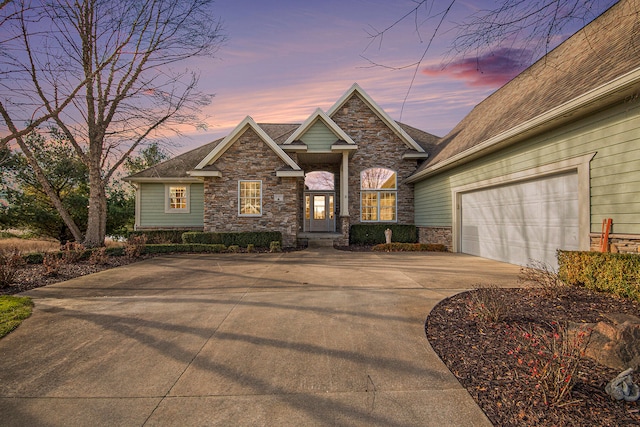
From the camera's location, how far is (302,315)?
14.0 feet

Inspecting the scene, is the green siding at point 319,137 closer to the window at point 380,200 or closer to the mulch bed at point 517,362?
the window at point 380,200

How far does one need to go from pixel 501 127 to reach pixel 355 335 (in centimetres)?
768

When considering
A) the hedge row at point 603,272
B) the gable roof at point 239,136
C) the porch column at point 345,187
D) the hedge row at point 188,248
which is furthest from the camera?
the porch column at point 345,187

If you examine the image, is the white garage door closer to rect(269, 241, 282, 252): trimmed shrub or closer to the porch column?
the porch column

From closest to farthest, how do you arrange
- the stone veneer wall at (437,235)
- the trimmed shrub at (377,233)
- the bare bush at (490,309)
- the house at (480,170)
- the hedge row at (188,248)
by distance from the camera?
the bare bush at (490,309)
the house at (480,170)
the hedge row at (188,248)
the stone veneer wall at (437,235)
the trimmed shrub at (377,233)

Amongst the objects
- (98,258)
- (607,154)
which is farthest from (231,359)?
(98,258)

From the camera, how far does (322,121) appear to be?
14422mm

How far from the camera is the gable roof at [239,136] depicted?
12633mm

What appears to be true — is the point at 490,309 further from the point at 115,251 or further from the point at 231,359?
the point at 115,251

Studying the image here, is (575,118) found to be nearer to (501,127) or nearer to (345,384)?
(501,127)

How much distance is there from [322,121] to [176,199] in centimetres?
872

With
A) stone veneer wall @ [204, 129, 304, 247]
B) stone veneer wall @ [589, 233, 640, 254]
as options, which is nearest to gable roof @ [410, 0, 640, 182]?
stone veneer wall @ [589, 233, 640, 254]

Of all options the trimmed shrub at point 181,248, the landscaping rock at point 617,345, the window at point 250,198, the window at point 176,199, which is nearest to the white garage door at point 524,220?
the landscaping rock at point 617,345

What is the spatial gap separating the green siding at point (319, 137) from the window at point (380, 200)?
2546mm
